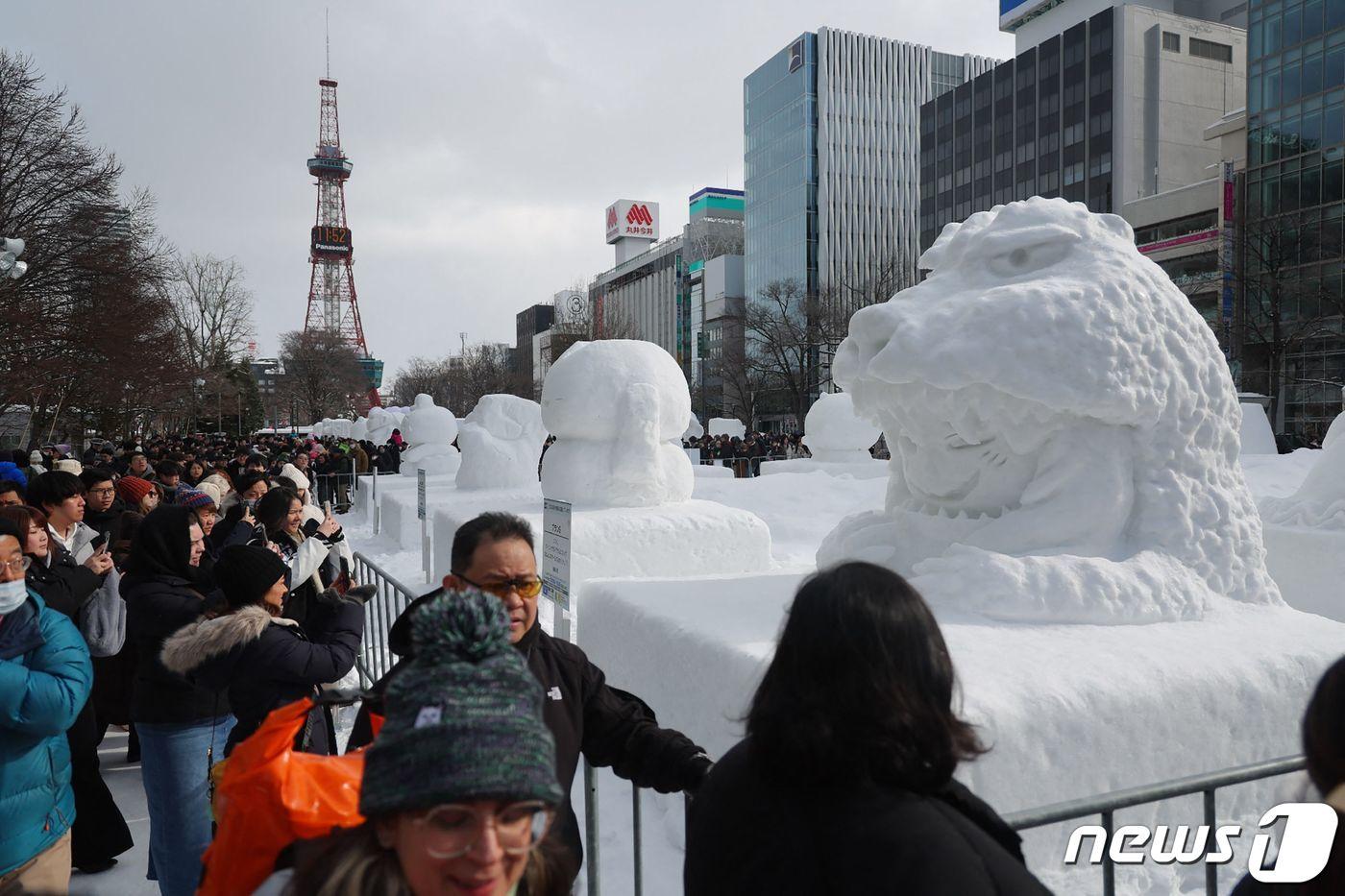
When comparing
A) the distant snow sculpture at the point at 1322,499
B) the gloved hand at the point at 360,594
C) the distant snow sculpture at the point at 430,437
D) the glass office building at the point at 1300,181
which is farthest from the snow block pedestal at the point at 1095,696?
the glass office building at the point at 1300,181

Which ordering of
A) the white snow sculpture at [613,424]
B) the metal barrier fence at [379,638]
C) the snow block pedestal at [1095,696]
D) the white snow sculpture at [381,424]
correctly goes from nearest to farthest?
the snow block pedestal at [1095,696] < the metal barrier fence at [379,638] < the white snow sculpture at [613,424] < the white snow sculpture at [381,424]

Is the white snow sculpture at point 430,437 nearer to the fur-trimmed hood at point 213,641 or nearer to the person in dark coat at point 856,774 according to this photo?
the fur-trimmed hood at point 213,641

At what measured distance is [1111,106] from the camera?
4447cm

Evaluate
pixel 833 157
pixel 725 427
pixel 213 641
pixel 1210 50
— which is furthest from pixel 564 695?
pixel 833 157

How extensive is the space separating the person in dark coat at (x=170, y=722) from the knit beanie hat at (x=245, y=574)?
0.85 feet

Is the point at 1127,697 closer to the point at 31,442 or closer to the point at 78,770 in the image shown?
the point at 78,770

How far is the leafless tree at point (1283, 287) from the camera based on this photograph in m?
28.5

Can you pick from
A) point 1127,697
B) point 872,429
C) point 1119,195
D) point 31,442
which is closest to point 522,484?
point 872,429

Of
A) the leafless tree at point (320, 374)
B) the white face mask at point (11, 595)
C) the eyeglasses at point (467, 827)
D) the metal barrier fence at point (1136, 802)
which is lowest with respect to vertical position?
the metal barrier fence at point (1136, 802)

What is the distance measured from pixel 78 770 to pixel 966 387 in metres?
3.92

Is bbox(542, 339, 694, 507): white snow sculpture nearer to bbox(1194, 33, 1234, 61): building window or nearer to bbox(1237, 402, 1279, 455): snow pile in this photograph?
bbox(1237, 402, 1279, 455): snow pile

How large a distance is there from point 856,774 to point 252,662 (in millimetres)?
2009

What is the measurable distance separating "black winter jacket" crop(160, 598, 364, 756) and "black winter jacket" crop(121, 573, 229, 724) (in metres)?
0.39

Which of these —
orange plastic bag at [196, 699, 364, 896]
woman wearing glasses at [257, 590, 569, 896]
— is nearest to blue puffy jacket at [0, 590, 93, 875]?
orange plastic bag at [196, 699, 364, 896]
